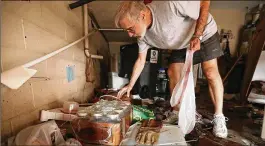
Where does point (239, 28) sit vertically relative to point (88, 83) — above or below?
above

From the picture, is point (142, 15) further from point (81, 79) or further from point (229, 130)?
point (81, 79)

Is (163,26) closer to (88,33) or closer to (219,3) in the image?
(219,3)

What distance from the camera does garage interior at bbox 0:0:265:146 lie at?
501mm

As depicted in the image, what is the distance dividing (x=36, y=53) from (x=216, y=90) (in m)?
0.82

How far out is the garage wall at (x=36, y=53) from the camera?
→ 560 millimetres

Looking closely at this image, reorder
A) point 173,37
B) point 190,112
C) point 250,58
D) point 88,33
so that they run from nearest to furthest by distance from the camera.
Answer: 1. point 173,37
2. point 190,112
3. point 250,58
4. point 88,33

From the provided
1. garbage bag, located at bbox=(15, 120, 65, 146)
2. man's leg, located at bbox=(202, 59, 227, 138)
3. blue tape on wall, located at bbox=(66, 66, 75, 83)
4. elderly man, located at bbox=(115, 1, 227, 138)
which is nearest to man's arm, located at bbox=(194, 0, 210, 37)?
elderly man, located at bbox=(115, 1, 227, 138)

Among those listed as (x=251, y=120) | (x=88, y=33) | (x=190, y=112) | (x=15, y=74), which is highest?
(x=88, y=33)

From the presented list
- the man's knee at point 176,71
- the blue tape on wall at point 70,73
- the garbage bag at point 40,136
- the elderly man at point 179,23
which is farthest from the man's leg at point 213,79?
the blue tape on wall at point 70,73

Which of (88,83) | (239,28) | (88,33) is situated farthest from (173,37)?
(88,83)

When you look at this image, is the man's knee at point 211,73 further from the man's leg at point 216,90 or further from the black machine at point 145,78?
the black machine at point 145,78

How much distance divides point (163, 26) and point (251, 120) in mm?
1109

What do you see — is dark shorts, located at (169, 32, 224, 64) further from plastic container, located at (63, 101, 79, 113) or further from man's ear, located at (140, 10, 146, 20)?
plastic container, located at (63, 101, 79, 113)

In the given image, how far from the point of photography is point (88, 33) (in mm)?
1300
